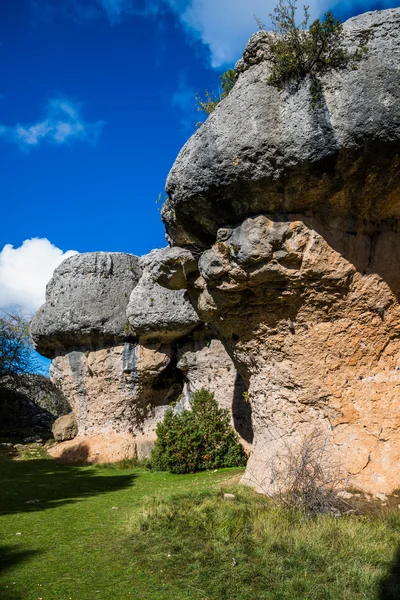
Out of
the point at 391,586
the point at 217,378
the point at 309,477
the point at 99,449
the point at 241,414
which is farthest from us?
the point at 99,449

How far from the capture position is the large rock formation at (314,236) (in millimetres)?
5996

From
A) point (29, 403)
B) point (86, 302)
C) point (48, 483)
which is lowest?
point (48, 483)

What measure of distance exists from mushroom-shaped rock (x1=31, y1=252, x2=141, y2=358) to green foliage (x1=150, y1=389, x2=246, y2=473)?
3739 mm

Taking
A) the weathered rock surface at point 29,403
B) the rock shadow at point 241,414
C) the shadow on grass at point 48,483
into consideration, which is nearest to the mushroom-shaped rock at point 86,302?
the shadow on grass at point 48,483

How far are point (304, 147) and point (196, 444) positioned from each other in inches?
284

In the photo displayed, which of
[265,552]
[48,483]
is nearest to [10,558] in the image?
[265,552]

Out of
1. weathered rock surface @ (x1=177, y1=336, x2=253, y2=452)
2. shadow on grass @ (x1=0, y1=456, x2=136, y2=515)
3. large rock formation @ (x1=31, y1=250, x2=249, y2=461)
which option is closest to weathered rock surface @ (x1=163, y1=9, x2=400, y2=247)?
shadow on grass @ (x1=0, y1=456, x2=136, y2=515)

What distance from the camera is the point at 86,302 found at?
14242 mm

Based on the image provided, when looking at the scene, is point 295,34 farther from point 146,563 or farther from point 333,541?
point 146,563

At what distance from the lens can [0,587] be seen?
14.2ft

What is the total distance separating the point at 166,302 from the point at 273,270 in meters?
6.52

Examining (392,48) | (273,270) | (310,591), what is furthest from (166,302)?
(310,591)

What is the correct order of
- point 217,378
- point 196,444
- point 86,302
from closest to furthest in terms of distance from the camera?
point 196,444 < point 217,378 < point 86,302

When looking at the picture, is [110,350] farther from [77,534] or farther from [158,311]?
[77,534]
